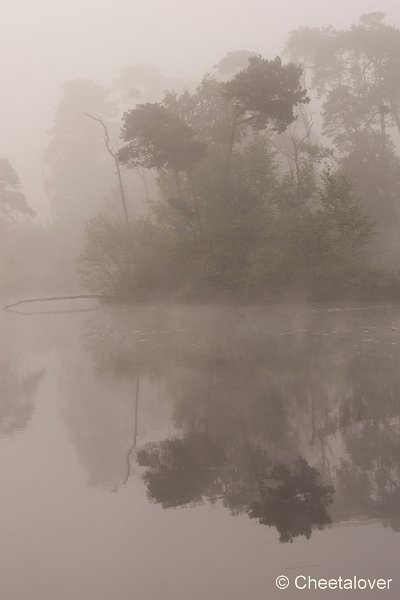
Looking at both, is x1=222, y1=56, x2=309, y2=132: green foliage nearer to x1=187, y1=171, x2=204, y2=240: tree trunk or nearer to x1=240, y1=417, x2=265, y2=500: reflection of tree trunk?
x1=187, y1=171, x2=204, y2=240: tree trunk

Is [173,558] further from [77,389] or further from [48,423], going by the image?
[77,389]

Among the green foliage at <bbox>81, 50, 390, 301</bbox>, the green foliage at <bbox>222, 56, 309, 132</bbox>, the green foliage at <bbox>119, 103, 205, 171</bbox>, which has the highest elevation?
the green foliage at <bbox>222, 56, 309, 132</bbox>

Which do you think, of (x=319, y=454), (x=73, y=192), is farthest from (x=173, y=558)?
(x=73, y=192)

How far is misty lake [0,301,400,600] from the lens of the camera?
6938mm

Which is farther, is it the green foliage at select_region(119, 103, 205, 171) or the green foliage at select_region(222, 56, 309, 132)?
the green foliage at select_region(119, 103, 205, 171)

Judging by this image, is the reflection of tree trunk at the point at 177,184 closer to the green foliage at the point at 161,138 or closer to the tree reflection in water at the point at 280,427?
the green foliage at the point at 161,138

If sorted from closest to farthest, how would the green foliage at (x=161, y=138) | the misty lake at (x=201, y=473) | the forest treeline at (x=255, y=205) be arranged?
1. the misty lake at (x=201, y=473)
2. the forest treeline at (x=255, y=205)
3. the green foliage at (x=161, y=138)

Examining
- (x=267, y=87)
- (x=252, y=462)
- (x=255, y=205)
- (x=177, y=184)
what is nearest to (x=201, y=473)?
(x=252, y=462)

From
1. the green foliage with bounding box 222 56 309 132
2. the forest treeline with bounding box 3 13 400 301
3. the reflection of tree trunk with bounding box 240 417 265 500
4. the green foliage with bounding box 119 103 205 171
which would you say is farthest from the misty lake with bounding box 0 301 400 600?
the green foliage with bounding box 119 103 205 171

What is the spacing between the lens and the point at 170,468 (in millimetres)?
10125

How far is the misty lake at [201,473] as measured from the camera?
694 cm

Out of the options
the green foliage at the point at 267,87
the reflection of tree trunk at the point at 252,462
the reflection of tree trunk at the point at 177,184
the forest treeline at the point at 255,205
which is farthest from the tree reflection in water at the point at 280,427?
the reflection of tree trunk at the point at 177,184

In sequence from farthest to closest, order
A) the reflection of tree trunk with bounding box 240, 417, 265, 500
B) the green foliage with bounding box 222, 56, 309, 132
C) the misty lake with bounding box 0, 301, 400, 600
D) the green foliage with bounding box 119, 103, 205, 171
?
the green foliage with bounding box 119, 103, 205, 171 < the green foliage with bounding box 222, 56, 309, 132 < the reflection of tree trunk with bounding box 240, 417, 265, 500 < the misty lake with bounding box 0, 301, 400, 600

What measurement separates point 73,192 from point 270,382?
75.7 meters
